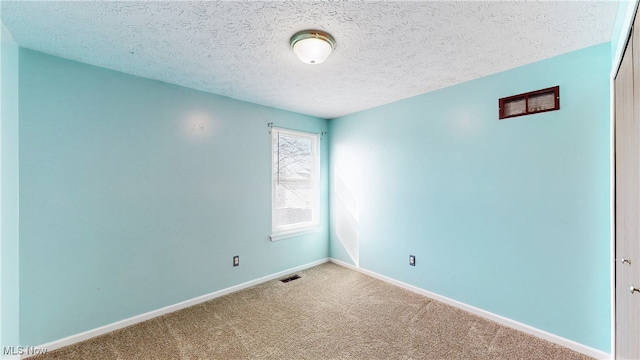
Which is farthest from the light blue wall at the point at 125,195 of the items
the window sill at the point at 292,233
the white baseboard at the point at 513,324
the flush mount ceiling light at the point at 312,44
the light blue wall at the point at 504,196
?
the white baseboard at the point at 513,324

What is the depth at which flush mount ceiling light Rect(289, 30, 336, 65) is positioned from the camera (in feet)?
5.76

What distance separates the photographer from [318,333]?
2277 millimetres

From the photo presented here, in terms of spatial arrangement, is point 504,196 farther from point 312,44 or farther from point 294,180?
point 294,180

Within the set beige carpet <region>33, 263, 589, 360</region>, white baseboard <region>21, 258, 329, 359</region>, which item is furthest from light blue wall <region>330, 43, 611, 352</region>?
white baseboard <region>21, 258, 329, 359</region>

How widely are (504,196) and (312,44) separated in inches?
86.7

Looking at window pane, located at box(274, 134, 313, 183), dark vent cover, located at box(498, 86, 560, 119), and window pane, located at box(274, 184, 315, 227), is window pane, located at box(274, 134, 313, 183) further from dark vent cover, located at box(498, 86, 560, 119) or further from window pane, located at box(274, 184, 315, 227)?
dark vent cover, located at box(498, 86, 560, 119)

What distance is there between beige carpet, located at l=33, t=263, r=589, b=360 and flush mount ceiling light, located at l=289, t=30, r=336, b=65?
231 centimetres

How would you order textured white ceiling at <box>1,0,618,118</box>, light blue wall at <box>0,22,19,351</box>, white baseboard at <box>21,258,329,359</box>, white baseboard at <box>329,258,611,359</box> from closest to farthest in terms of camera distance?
textured white ceiling at <box>1,0,618,118</box> < light blue wall at <box>0,22,19,351</box> < white baseboard at <box>329,258,611,359</box> < white baseboard at <box>21,258,329,359</box>

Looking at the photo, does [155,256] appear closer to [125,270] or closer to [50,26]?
[125,270]

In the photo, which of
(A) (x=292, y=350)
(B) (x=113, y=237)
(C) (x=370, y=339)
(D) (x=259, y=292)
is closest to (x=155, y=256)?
(B) (x=113, y=237)

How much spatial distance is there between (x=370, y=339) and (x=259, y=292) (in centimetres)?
146

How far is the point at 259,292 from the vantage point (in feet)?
10.1

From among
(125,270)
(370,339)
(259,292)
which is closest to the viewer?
(370,339)

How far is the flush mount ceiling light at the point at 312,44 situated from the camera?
1756 millimetres
